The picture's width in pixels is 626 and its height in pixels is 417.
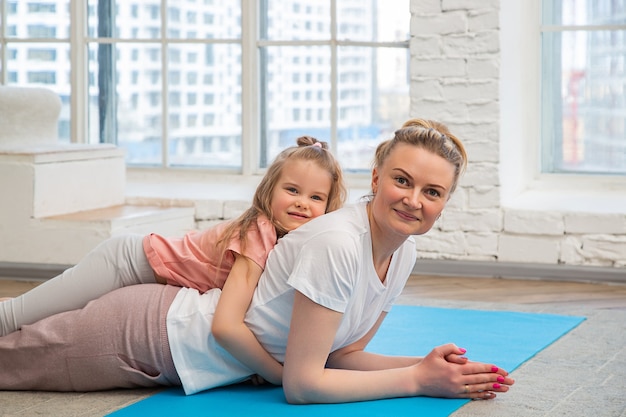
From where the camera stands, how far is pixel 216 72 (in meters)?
5.10

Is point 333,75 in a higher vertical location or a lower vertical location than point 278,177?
higher

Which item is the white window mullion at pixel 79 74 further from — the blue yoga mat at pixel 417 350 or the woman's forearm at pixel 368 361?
the woman's forearm at pixel 368 361

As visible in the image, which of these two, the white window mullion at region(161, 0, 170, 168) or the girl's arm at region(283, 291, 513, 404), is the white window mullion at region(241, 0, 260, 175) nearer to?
the white window mullion at region(161, 0, 170, 168)

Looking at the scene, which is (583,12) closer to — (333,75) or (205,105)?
(333,75)

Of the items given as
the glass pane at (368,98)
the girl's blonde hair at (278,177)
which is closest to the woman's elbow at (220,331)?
the girl's blonde hair at (278,177)

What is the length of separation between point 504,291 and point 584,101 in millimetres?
1116

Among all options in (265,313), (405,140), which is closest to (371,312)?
(265,313)

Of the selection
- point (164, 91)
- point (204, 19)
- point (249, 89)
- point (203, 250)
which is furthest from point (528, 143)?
point (203, 250)

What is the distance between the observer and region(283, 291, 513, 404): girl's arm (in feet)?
7.21

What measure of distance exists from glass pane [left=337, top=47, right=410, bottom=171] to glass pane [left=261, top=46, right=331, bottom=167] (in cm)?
9

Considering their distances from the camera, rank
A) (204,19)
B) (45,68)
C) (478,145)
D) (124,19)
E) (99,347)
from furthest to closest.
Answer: (45,68)
(124,19)
(204,19)
(478,145)
(99,347)

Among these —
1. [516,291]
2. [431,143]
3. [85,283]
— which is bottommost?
[516,291]

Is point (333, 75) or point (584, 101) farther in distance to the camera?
point (333, 75)

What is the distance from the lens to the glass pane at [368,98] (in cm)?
482
